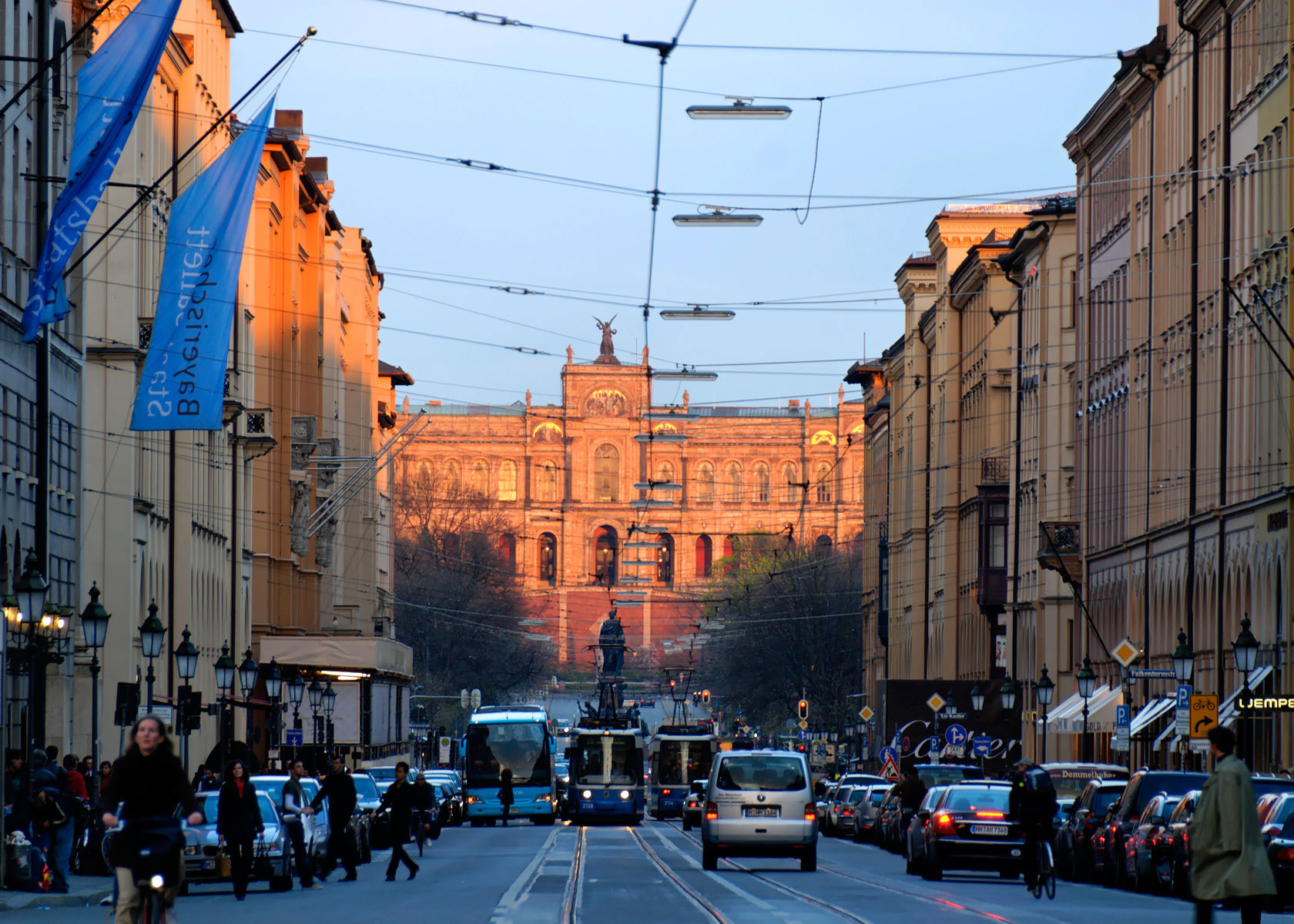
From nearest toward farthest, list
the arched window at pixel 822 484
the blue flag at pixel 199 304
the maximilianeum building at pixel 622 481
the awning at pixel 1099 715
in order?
1. the blue flag at pixel 199 304
2. the awning at pixel 1099 715
3. the maximilianeum building at pixel 622 481
4. the arched window at pixel 822 484

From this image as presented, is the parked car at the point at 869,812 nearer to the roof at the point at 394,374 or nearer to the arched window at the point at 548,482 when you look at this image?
the roof at the point at 394,374

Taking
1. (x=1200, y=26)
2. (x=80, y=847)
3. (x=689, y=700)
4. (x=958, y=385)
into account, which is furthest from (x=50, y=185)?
(x=689, y=700)

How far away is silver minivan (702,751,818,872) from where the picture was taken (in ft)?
94.7

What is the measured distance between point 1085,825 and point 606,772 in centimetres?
3022

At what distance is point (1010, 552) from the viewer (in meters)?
66.7

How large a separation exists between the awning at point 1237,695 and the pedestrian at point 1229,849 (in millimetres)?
25241

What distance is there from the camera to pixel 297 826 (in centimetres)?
2588

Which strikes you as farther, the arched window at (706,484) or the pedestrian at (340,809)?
the arched window at (706,484)

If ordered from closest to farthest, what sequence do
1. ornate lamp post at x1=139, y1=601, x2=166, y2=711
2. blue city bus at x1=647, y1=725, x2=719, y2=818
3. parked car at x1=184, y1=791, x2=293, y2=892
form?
parked car at x1=184, y1=791, x2=293, y2=892 → ornate lamp post at x1=139, y1=601, x2=166, y2=711 → blue city bus at x1=647, y1=725, x2=719, y2=818

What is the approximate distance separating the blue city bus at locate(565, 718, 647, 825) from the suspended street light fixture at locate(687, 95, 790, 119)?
29.6m

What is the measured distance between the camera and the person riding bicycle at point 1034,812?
23.7m

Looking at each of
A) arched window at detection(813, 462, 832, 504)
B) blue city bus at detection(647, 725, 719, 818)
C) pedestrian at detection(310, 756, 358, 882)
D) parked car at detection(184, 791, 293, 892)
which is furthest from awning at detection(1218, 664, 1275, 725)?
arched window at detection(813, 462, 832, 504)

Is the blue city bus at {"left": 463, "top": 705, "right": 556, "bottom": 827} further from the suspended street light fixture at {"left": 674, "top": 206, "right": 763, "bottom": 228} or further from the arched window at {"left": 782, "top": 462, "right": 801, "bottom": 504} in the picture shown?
the arched window at {"left": 782, "top": 462, "right": 801, "bottom": 504}

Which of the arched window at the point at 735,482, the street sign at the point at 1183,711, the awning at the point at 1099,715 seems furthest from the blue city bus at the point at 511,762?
the arched window at the point at 735,482
